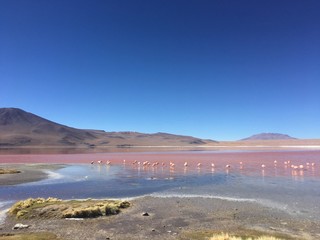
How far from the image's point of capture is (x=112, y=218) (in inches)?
574

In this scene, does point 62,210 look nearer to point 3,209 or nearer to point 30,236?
point 30,236

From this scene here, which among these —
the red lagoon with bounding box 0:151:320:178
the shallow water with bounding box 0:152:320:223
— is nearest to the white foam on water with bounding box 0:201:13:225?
the shallow water with bounding box 0:152:320:223

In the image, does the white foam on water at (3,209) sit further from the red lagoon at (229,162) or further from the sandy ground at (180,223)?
the red lagoon at (229,162)

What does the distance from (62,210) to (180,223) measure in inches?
219

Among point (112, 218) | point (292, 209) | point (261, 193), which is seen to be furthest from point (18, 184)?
point (292, 209)

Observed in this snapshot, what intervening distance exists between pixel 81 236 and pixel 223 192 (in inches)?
445

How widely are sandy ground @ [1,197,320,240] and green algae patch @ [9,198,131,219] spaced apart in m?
0.53

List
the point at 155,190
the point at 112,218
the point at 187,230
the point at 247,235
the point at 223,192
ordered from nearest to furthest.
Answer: the point at 247,235 → the point at 187,230 → the point at 112,218 → the point at 223,192 → the point at 155,190

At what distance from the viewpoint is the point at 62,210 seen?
50.3ft

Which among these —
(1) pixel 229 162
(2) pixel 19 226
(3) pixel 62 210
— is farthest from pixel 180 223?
(1) pixel 229 162

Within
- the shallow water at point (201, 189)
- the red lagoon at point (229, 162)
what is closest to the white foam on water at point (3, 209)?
the shallow water at point (201, 189)

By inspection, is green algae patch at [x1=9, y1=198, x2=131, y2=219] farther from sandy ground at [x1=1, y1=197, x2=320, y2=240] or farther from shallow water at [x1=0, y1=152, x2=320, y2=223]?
shallow water at [x1=0, y1=152, x2=320, y2=223]

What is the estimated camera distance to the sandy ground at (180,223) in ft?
39.8

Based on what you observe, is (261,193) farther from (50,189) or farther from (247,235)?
(50,189)
